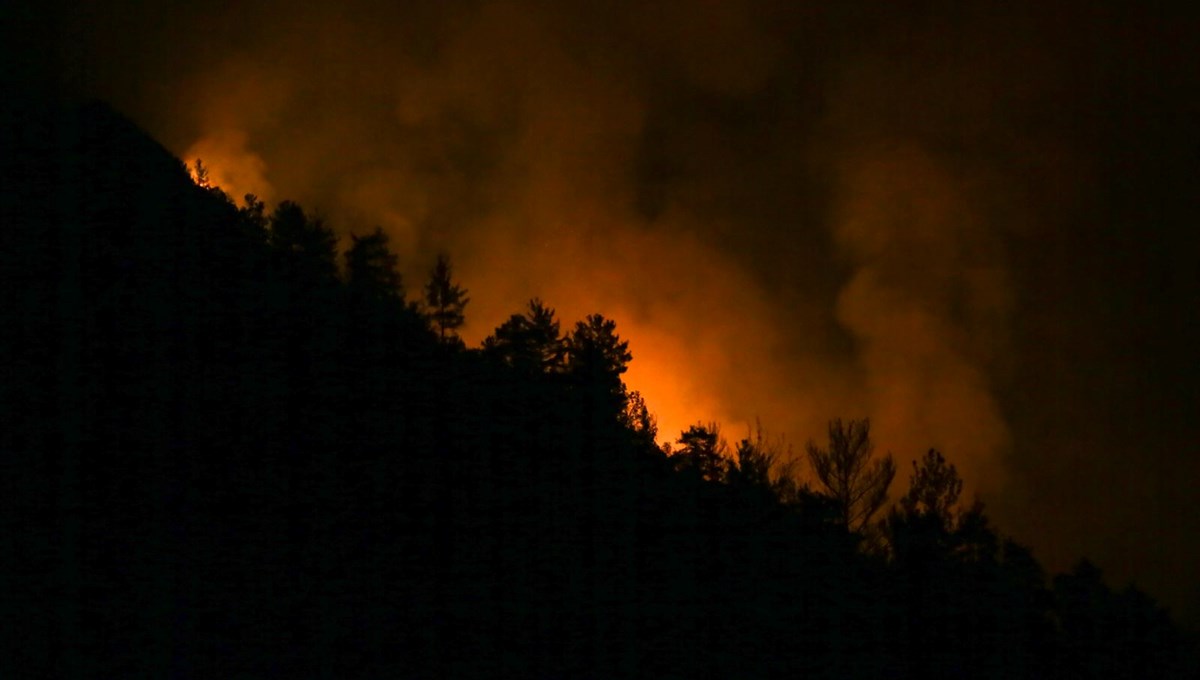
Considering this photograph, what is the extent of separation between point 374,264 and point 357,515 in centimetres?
4744

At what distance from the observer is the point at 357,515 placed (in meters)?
28.5

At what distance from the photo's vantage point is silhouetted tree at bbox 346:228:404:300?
232 ft

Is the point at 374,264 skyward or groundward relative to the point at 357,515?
skyward

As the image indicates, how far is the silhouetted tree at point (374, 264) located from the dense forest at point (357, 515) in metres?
15.2

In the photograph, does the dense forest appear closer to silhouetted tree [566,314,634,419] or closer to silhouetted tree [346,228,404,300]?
silhouetted tree [566,314,634,419]

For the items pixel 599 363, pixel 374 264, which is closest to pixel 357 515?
pixel 599 363

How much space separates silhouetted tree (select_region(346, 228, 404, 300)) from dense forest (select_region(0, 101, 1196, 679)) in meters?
15.2

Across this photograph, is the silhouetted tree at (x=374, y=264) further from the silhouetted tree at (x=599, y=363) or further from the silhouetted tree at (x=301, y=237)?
the silhouetted tree at (x=599, y=363)

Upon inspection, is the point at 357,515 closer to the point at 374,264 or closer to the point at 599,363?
the point at 599,363

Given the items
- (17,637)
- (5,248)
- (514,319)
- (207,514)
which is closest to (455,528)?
(207,514)

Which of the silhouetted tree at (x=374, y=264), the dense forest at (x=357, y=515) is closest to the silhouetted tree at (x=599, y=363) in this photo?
the dense forest at (x=357, y=515)

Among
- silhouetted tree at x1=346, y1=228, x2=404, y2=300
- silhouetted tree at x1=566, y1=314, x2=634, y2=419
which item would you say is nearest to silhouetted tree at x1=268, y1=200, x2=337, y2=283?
silhouetted tree at x1=346, y1=228, x2=404, y2=300

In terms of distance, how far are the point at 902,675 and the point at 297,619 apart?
93.1 ft

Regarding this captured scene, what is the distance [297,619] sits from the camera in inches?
858
